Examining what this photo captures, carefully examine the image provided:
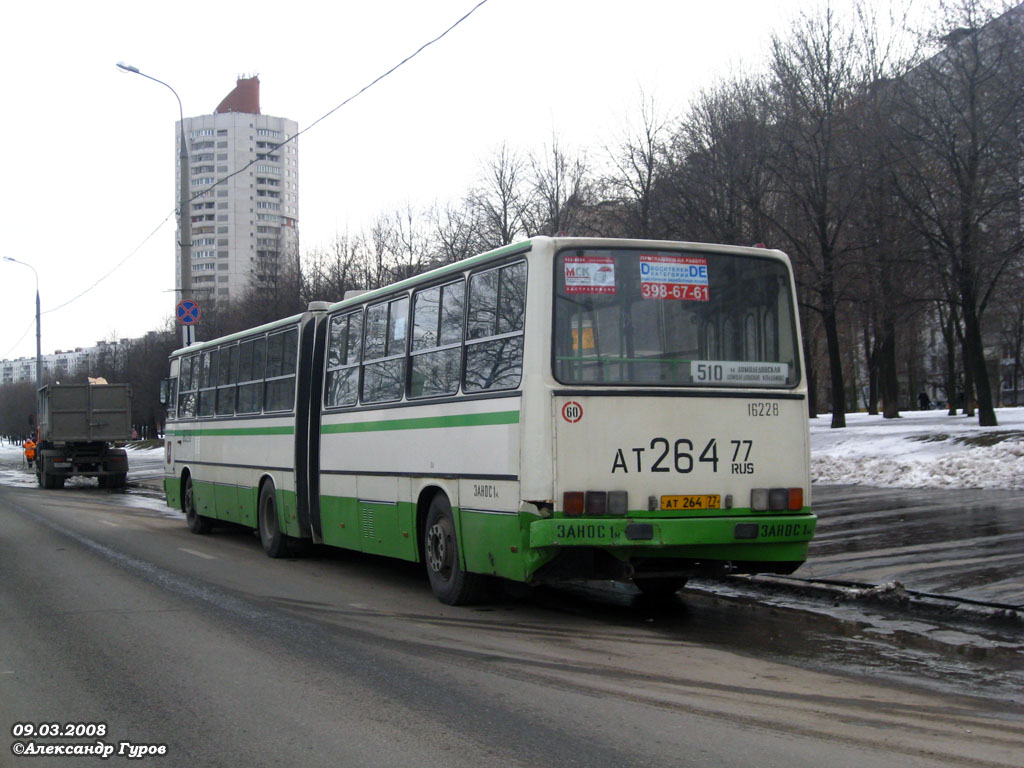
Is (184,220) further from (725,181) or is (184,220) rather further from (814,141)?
(814,141)

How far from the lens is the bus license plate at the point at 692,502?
838cm

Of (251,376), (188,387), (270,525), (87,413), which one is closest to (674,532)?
(270,525)

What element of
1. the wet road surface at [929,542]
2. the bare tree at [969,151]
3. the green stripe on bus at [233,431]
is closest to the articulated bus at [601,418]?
the wet road surface at [929,542]

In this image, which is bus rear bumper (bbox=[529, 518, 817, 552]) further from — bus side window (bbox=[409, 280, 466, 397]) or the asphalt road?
A: bus side window (bbox=[409, 280, 466, 397])

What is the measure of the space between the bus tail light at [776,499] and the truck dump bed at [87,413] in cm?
2830

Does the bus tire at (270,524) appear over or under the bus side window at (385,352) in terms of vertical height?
under

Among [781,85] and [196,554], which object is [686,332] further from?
[781,85]

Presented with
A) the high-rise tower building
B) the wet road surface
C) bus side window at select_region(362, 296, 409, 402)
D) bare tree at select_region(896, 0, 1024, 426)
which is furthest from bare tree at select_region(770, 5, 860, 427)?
the high-rise tower building

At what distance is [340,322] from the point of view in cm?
1235

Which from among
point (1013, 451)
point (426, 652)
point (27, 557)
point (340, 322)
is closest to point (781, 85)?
point (1013, 451)

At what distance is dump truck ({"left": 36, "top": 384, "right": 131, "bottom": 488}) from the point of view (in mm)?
32938

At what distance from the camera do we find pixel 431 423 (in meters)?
9.79

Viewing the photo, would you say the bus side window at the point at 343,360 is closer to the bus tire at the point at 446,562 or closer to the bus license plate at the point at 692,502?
the bus tire at the point at 446,562

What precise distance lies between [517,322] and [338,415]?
13.2ft
